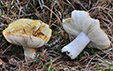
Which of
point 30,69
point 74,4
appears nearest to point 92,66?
point 30,69

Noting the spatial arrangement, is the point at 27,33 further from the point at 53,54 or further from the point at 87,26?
the point at 87,26

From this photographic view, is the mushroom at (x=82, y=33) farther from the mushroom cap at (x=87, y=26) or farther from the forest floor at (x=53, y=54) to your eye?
the forest floor at (x=53, y=54)

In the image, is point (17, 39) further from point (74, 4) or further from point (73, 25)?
point (74, 4)

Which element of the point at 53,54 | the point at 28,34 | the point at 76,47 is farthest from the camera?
the point at 53,54

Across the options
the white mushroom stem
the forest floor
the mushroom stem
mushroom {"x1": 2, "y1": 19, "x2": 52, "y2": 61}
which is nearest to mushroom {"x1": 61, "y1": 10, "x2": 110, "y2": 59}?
the white mushroom stem

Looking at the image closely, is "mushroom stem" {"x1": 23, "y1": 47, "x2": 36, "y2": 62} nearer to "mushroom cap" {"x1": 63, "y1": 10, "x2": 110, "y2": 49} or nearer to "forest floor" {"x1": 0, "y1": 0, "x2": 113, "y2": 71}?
"forest floor" {"x1": 0, "y1": 0, "x2": 113, "y2": 71}

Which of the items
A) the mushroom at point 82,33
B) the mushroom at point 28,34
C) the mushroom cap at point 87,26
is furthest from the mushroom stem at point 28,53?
the mushroom cap at point 87,26

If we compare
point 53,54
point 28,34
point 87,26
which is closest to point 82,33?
point 87,26
